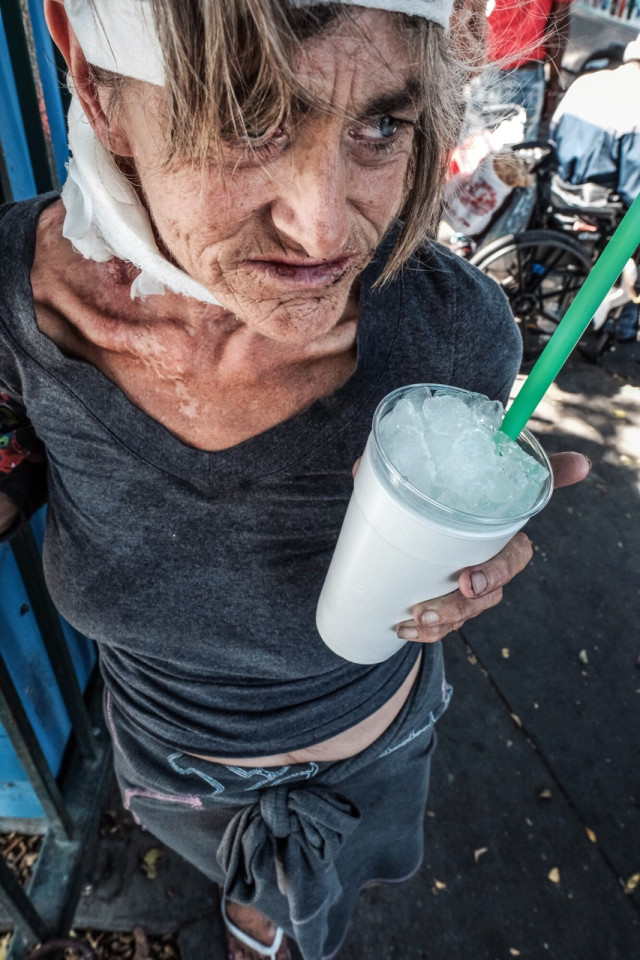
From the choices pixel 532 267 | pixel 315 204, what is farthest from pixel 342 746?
pixel 532 267

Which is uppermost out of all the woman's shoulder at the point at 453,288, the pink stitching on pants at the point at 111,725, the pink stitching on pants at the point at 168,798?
the woman's shoulder at the point at 453,288

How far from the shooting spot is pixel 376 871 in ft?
6.68

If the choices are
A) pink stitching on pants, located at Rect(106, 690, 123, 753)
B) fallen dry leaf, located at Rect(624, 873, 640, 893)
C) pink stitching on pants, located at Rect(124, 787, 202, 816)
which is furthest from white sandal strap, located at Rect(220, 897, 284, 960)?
fallen dry leaf, located at Rect(624, 873, 640, 893)

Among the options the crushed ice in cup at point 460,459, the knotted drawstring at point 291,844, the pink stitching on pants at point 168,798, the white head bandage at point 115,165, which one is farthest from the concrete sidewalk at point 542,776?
the white head bandage at point 115,165

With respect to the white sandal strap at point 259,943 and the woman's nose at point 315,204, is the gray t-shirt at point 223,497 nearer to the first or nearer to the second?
the woman's nose at point 315,204

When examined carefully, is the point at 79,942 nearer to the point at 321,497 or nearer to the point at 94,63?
the point at 321,497

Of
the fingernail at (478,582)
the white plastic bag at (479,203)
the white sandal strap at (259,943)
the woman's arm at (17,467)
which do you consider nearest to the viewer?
the fingernail at (478,582)

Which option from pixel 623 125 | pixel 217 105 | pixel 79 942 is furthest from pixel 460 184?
pixel 79 942

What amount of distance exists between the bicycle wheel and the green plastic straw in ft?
13.2

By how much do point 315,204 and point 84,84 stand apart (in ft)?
A: 1.49

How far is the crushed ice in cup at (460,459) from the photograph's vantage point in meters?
0.98

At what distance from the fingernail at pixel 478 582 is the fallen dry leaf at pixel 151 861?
2091mm

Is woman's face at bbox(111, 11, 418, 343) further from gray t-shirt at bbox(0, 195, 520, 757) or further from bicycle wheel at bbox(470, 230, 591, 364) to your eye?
bicycle wheel at bbox(470, 230, 591, 364)

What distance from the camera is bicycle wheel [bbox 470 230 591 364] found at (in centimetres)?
485
